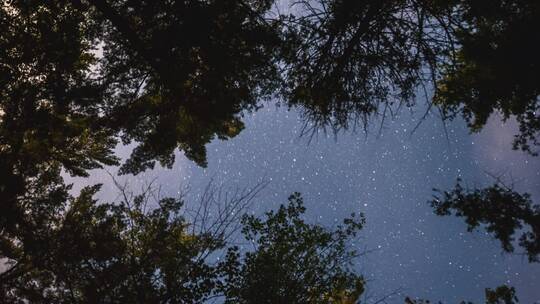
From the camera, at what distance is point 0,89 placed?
676cm

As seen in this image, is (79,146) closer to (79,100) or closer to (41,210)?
(41,210)

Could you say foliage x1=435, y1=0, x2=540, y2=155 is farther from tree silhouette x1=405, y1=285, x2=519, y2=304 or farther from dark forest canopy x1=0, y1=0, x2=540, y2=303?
tree silhouette x1=405, y1=285, x2=519, y2=304

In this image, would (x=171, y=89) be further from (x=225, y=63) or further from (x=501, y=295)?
(x=501, y=295)

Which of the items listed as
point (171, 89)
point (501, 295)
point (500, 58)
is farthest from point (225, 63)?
point (501, 295)

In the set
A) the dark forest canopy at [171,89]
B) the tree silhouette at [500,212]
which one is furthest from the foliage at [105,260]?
the tree silhouette at [500,212]

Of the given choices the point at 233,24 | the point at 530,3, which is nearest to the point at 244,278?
the point at 233,24

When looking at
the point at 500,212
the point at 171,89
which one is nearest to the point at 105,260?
the point at 171,89

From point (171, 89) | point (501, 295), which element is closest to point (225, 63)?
point (171, 89)

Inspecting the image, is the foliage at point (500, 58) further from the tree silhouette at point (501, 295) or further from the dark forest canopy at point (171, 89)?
the tree silhouette at point (501, 295)

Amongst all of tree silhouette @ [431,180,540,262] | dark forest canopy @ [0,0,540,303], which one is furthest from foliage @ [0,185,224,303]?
tree silhouette @ [431,180,540,262]

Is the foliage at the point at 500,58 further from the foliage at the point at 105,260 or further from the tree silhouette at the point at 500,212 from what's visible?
the foliage at the point at 105,260

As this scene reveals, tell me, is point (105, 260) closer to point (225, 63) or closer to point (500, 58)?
point (225, 63)

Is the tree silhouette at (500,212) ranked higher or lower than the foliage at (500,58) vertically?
lower

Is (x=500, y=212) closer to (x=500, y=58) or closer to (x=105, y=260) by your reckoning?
(x=500, y=58)
